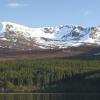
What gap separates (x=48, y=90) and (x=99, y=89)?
2022 centimetres

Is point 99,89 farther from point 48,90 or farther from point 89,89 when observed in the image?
point 48,90

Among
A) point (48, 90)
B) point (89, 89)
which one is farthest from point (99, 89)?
point (48, 90)

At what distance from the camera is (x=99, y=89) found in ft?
645

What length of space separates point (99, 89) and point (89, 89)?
493 centimetres

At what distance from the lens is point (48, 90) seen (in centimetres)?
Result: 19588

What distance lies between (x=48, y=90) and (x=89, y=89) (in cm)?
1698

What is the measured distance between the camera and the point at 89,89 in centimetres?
19988
